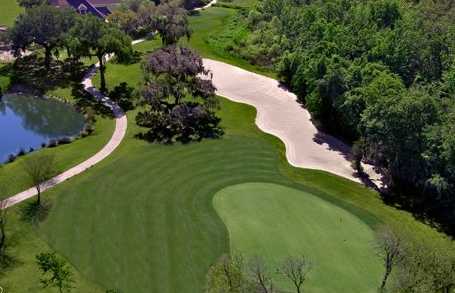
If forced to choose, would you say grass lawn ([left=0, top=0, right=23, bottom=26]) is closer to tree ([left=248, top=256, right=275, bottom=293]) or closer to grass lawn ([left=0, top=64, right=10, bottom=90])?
grass lawn ([left=0, top=64, right=10, bottom=90])

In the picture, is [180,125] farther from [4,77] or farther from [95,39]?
[4,77]

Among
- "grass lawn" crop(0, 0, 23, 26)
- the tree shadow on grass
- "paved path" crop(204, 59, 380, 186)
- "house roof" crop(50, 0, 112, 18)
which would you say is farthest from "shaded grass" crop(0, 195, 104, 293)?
"grass lawn" crop(0, 0, 23, 26)

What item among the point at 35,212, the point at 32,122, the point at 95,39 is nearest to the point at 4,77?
the point at 32,122

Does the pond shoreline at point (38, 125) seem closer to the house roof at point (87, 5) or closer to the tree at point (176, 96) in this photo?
the tree at point (176, 96)

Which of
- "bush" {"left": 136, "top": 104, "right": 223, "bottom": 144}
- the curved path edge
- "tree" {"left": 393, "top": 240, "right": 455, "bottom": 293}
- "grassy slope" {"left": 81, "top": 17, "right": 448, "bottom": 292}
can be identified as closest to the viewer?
"tree" {"left": 393, "top": 240, "right": 455, "bottom": 293}

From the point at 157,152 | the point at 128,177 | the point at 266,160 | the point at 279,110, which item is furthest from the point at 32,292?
the point at 279,110

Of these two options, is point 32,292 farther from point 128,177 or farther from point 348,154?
point 348,154

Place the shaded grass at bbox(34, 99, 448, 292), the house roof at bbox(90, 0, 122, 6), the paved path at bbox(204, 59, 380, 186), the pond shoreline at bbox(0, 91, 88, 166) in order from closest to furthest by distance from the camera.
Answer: the shaded grass at bbox(34, 99, 448, 292)
the paved path at bbox(204, 59, 380, 186)
the pond shoreline at bbox(0, 91, 88, 166)
the house roof at bbox(90, 0, 122, 6)
